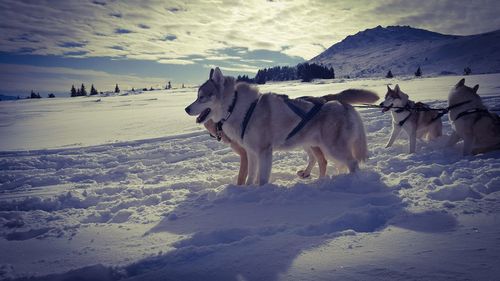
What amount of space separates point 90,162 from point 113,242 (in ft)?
17.4

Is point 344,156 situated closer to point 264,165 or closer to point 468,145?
point 264,165

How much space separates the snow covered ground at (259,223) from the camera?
6.92ft

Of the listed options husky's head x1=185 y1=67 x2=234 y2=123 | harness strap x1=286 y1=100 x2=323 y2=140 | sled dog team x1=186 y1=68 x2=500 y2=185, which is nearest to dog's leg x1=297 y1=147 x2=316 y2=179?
sled dog team x1=186 y1=68 x2=500 y2=185

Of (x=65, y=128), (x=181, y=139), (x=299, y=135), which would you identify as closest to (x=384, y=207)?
(x=299, y=135)

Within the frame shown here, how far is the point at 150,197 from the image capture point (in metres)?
4.49

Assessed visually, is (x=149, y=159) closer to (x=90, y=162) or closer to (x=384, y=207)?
(x=90, y=162)

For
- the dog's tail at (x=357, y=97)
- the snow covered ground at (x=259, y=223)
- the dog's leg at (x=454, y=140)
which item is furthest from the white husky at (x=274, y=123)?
the dog's leg at (x=454, y=140)

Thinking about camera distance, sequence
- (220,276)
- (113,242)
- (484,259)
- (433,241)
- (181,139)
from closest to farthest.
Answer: (484,259), (220,276), (433,241), (113,242), (181,139)

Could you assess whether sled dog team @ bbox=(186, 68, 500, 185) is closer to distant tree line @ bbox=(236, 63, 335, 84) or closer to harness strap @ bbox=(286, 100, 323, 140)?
harness strap @ bbox=(286, 100, 323, 140)

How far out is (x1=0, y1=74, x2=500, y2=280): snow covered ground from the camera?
2.11 meters

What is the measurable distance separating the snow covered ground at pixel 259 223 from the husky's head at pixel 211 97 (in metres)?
1.31

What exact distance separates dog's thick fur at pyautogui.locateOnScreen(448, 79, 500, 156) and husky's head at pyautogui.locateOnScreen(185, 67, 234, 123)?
4431 mm

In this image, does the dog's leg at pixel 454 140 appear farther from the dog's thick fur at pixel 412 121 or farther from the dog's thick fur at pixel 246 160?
the dog's thick fur at pixel 246 160

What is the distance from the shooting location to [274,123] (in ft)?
15.4
